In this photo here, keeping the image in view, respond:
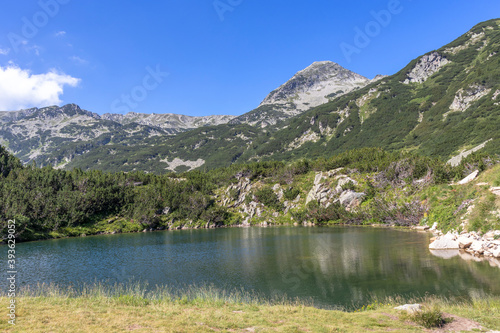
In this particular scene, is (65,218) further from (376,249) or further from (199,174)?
(376,249)

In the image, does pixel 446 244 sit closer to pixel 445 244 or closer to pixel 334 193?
pixel 445 244

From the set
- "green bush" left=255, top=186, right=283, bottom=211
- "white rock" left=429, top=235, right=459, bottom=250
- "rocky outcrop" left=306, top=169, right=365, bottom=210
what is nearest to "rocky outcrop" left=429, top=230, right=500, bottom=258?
"white rock" left=429, top=235, right=459, bottom=250

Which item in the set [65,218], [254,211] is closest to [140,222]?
[65,218]

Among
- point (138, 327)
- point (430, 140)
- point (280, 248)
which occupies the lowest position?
point (280, 248)

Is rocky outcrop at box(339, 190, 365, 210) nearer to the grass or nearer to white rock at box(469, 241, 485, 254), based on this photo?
white rock at box(469, 241, 485, 254)

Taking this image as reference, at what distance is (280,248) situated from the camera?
→ 4725 centimetres

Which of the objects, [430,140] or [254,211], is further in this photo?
[430,140]

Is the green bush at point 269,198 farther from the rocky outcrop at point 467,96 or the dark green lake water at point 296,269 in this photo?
the rocky outcrop at point 467,96

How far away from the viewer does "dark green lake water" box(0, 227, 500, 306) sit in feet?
→ 80.7

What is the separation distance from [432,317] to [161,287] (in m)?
22.0

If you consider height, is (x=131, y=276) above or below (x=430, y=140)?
below

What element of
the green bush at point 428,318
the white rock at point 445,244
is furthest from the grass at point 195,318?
the white rock at point 445,244

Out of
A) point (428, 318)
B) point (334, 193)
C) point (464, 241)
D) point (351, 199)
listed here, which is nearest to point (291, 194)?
point (334, 193)

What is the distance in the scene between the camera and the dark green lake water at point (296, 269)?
24594mm
